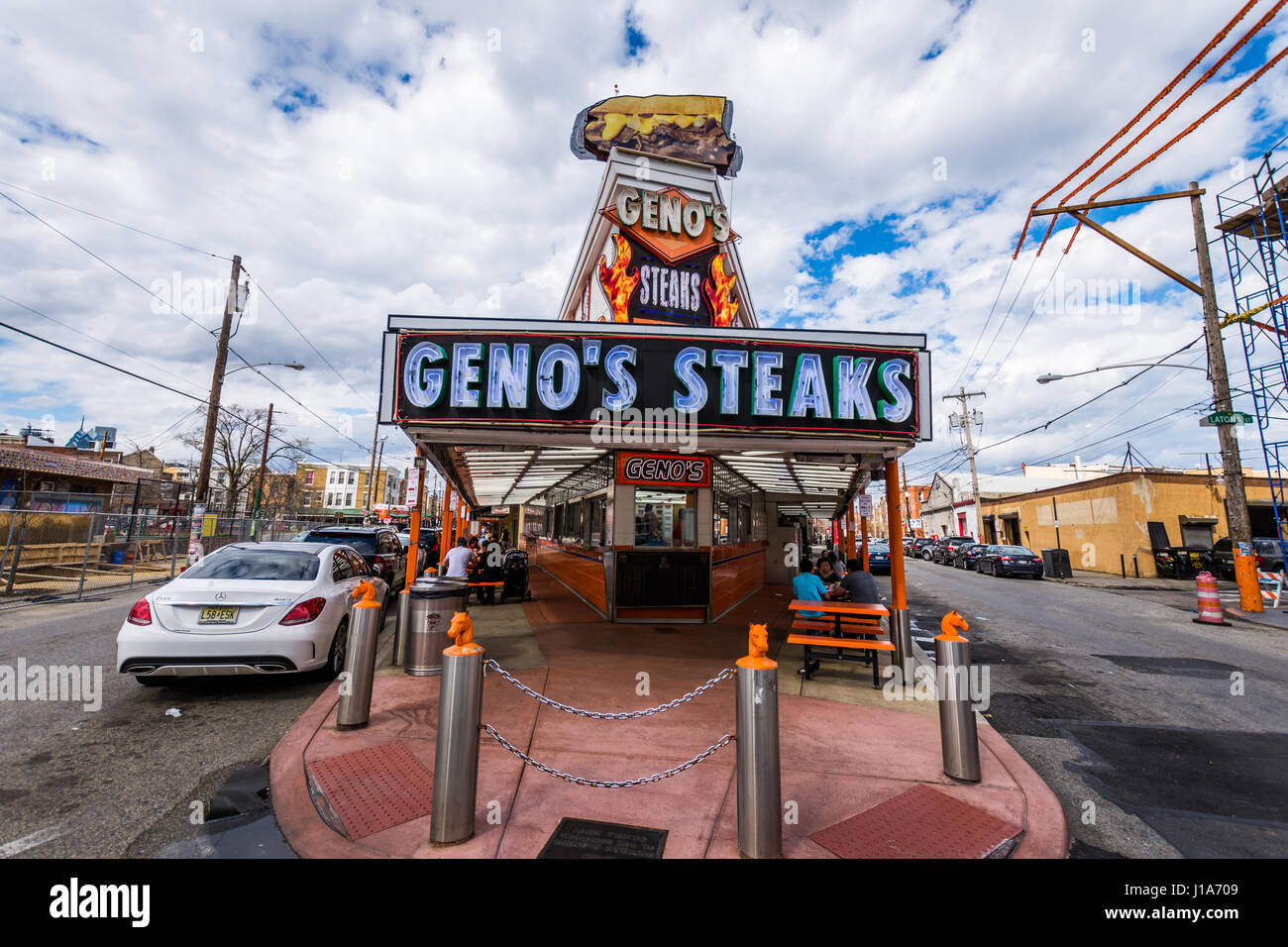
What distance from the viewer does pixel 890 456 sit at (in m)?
6.94

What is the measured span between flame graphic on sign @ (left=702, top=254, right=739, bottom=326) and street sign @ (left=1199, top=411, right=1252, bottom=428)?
445 inches

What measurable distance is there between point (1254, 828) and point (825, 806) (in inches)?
103

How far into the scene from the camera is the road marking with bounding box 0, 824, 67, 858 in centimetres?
291

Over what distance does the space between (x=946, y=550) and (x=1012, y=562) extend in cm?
1027

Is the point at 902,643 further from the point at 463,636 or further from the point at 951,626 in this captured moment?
the point at 463,636

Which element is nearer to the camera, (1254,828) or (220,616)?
(1254,828)

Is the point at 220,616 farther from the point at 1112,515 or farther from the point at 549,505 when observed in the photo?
the point at 1112,515

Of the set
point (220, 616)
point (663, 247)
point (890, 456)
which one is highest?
point (663, 247)

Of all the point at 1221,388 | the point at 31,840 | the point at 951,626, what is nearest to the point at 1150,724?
the point at 951,626

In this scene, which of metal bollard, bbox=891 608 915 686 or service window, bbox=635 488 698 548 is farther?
service window, bbox=635 488 698 548

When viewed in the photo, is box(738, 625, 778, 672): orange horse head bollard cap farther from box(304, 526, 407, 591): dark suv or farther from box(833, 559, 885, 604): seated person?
box(304, 526, 407, 591): dark suv

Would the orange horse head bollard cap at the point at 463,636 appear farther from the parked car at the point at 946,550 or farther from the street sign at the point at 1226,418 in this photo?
the parked car at the point at 946,550

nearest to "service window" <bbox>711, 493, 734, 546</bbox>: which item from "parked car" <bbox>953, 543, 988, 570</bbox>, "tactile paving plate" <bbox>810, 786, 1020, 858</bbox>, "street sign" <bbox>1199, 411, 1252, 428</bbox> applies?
"tactile paving plate" <bbox>810, 786, 1020, 858</bbox>
